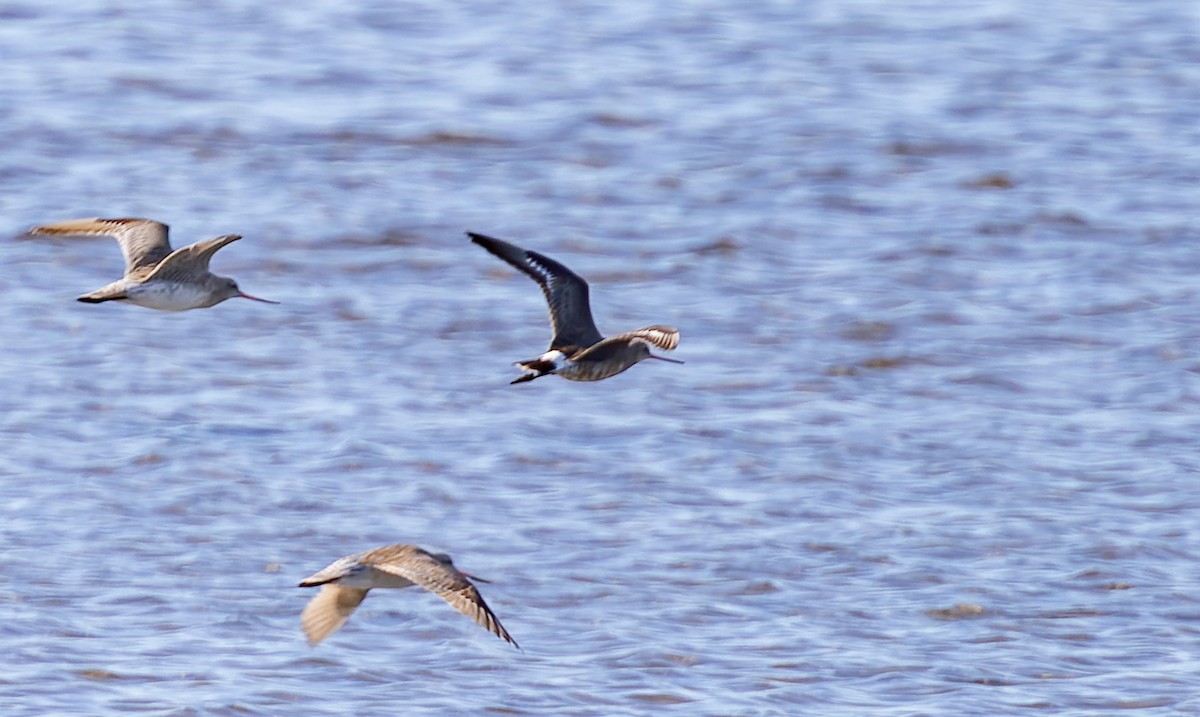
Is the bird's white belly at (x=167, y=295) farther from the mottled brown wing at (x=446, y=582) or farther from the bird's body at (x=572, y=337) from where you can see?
the mottled brown wing at (x=446, y=582)

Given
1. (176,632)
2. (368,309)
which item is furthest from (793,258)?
(176,632)

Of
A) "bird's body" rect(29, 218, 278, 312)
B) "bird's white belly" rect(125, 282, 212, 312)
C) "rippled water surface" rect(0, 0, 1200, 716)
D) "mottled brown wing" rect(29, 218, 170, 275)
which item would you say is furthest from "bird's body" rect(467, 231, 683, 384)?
"mottled brown wing" rect(29, 218, 170, 275)

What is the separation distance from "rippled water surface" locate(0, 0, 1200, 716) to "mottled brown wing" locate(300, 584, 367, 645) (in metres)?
0.21

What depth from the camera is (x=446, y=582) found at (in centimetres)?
549

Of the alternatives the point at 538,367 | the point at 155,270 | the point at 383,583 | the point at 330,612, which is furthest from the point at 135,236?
the point at 383,583

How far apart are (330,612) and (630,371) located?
324cm

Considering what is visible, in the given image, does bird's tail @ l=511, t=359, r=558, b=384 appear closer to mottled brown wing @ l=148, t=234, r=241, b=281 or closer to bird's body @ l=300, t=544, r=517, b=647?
bird's body @ l=300, t=544, r=517, b=647

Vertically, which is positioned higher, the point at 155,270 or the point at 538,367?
the point at 155,270

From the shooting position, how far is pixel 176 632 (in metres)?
6.53

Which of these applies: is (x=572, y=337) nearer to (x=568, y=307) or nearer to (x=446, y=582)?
(x=568, y=307)

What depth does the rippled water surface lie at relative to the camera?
6.52 meters

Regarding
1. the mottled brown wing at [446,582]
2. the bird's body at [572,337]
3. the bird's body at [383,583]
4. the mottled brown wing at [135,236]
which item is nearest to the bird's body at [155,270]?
the mottled brown wing at [135,236]

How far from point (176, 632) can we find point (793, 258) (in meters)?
4.75

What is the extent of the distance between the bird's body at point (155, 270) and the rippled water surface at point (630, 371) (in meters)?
0.81
